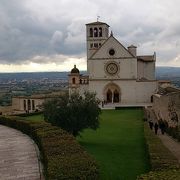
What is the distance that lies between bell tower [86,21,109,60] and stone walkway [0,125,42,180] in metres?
43.8

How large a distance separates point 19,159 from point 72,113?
8.99 meters

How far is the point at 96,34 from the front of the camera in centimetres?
7050

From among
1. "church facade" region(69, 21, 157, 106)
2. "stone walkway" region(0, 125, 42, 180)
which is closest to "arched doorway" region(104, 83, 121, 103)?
"church facade" region(69, 21, 157, 106)

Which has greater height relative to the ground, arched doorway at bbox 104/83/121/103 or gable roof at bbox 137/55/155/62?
gable roof at bbox 137/55/155/62

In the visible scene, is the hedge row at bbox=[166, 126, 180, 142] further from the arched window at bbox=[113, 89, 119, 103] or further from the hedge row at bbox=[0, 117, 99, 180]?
the arched window at bbox=[113, 89, 119, 103]

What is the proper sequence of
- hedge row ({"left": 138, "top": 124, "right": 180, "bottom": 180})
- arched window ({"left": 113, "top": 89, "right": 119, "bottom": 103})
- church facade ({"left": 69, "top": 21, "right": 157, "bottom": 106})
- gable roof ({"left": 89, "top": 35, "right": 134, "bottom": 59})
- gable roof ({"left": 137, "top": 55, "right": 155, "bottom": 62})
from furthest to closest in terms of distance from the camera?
1. gable roof ({"left": 137, "top": 55, "right": 155, "bottom": 62})
2. arched window ({"left": 113, "top": 89, "right": 119, "bottom": 103})
3. church facade ({"left": 69, "top": 21, "right": 157, "bottom": 106})
4. gable roof ({"left": 89, "top": 35, "right": 134, "bottom": 59})
5. hedge row ({"left": 138, "top": 124, "right": 180, "bottom": 180})

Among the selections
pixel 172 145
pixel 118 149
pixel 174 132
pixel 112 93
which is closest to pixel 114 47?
pixel 112 93

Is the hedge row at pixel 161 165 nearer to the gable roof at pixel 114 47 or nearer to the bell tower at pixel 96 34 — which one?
the gable roof at pixel 114 47

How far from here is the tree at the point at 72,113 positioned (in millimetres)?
28527

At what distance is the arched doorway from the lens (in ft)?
214

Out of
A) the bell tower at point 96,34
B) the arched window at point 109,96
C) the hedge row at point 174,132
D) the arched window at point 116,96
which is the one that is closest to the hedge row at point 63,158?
the hedge row at point 174,132

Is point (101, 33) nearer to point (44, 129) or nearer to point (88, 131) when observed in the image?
point (88, 131)

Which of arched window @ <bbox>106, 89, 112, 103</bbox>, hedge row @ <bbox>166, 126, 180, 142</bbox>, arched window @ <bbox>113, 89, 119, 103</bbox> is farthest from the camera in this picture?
arched window @ <bbox>106, 89, 112, 103</bbox>

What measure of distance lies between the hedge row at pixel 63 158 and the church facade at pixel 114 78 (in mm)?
40658
